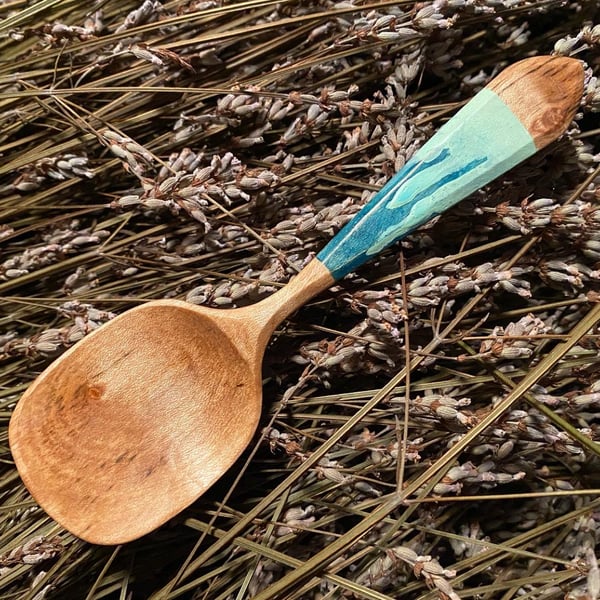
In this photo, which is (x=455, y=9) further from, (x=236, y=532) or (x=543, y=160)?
(x=236, y=532)


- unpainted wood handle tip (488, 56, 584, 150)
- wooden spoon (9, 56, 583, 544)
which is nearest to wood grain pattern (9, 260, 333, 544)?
wooden spoon (9, 56, 583, 544)

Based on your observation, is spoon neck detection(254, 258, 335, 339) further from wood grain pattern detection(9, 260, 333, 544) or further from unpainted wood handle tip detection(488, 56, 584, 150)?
unpainted wood handle tip detection(488, 56, 584, 150)

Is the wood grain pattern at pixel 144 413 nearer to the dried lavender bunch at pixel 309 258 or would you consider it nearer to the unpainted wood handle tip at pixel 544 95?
the dried lavender bunch at pixel 309 258

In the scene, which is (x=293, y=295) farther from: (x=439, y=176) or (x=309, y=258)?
(x=439, y=176)

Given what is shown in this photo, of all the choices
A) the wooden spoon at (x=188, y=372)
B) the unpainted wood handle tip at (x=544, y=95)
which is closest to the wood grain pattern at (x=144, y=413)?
the wooden spoon at (x=188, y=372)

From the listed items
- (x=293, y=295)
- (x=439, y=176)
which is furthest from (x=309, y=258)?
(x=439, y=176)

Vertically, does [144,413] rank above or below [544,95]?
below
